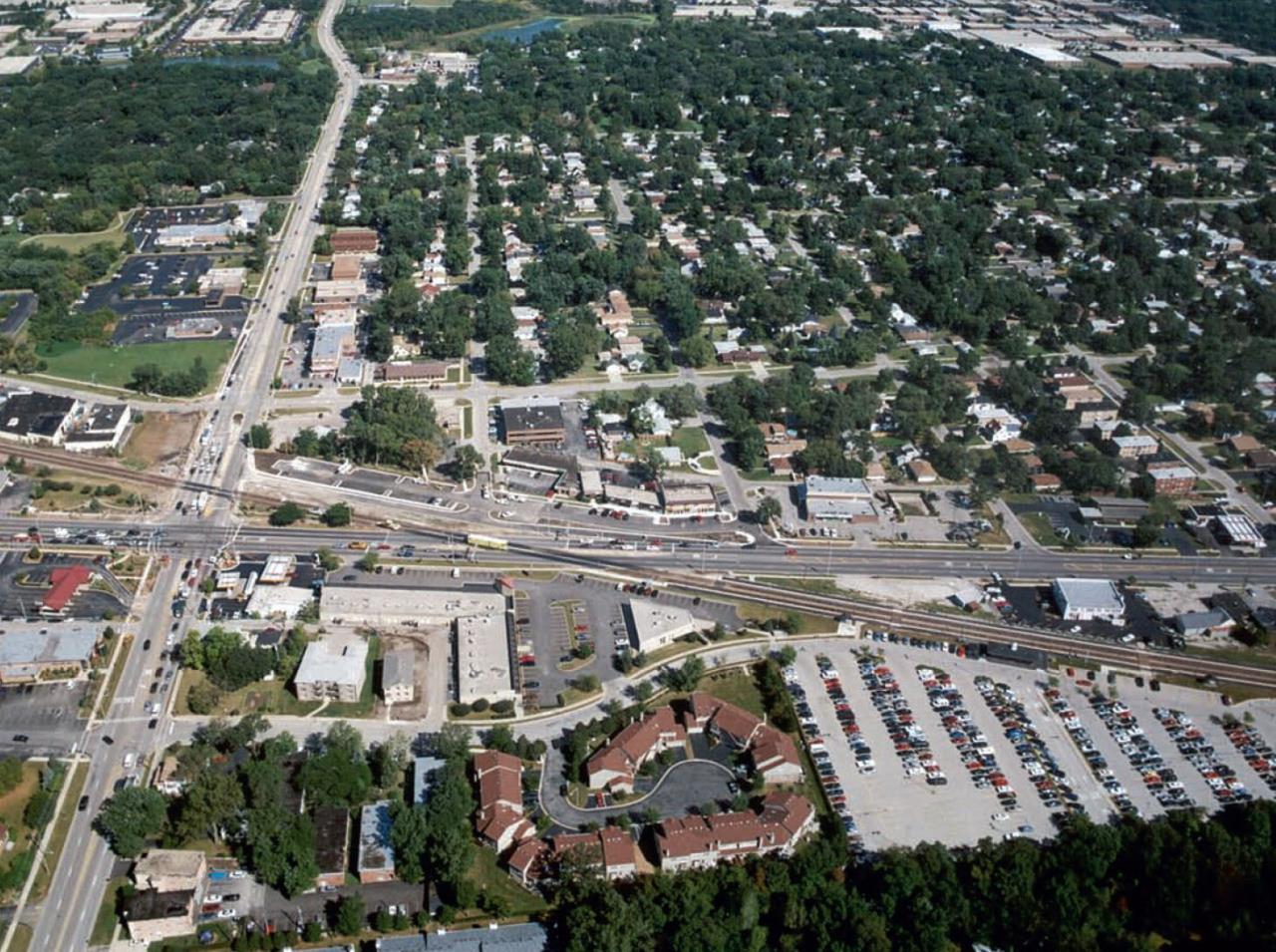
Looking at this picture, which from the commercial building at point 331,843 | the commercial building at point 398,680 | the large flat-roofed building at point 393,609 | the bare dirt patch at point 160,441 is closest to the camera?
the commercial building at point 331,843

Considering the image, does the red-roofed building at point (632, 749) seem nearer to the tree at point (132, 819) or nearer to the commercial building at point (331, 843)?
the commercial building at point (331, 843)

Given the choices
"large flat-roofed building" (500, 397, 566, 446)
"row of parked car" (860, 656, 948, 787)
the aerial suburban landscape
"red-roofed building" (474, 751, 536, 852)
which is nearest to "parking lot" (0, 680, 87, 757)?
the aerial suburban landscape

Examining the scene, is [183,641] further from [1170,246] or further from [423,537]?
[1170,246]

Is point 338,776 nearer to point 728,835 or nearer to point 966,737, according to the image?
point 728,835

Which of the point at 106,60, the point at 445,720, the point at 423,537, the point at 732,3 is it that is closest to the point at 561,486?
the point at 423,537

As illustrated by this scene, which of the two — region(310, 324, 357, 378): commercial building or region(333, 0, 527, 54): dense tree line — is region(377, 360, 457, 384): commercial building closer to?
region(310, 324, 357, 378): commercial building

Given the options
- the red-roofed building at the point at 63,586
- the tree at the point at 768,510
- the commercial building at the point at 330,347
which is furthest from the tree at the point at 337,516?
the tree at the point at 768,510

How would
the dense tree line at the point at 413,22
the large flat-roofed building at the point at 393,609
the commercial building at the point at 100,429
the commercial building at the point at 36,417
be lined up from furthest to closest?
the dense tree line at the point at 413,22
the commercial building at the point at 36,417
the commercial building at the point at 100,429
the large flat-roofed building at the point at 393,609

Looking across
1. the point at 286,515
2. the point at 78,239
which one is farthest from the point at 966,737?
the point at 78,239
